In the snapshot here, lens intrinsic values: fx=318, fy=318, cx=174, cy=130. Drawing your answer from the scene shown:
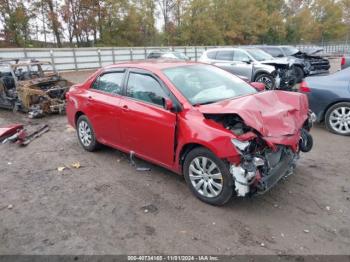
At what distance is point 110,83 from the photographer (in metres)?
5.20

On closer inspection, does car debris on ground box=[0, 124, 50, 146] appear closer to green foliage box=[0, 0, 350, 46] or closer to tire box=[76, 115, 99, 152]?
tire box=[76, 115, 99, 152]

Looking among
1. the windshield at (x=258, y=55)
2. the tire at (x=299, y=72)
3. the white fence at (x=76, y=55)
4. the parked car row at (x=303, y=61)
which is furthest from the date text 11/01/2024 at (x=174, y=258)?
the white fence at (x=76, y=55)

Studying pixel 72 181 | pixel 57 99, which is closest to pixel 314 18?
pixel 57 99

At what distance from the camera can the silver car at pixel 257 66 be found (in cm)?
1117

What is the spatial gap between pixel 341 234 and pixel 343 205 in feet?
2.09

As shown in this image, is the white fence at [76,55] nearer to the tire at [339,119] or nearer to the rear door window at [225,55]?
the rear door window at [225,55]

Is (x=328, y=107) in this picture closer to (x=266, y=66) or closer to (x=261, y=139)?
(x=261, y=139)

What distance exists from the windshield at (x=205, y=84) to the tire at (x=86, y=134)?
200 centimetres

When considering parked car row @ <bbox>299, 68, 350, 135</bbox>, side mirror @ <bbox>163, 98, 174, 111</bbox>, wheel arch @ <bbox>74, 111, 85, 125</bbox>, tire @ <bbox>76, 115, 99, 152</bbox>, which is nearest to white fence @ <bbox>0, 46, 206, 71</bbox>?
wheel arch @ <bbox>74, 111, 85, 125</bbox>

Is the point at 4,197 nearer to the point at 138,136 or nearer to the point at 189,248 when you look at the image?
the point at 138,136

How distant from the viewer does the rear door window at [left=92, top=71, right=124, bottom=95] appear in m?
4.98

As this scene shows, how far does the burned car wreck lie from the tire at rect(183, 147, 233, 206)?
6.40 metres

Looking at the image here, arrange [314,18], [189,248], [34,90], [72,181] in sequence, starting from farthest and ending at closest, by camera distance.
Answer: [314,18], [34,90], [72,181], [189,248]

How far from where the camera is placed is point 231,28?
4566 centimetres
